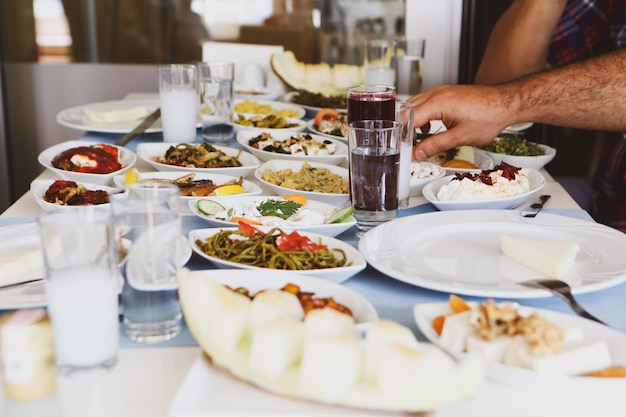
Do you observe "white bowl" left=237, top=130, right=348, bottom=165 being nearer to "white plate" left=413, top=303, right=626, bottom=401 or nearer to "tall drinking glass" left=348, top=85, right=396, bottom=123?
"tall drinking glass" left=348, top=85, right=396, bottom=123

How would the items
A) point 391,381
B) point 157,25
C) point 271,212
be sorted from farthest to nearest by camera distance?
point 157,25, point 271,212, point 391,381

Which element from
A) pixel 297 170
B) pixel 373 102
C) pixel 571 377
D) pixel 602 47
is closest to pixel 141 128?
pixel 297 170

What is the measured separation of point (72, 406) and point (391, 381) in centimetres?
35

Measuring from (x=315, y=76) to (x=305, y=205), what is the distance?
1.64 m

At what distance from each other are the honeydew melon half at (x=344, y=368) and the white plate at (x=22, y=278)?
340 mm

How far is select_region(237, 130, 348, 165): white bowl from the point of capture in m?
1.99

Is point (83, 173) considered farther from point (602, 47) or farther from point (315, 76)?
point (602, 47)

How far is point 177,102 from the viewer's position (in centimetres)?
223

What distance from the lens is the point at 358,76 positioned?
3.15 m

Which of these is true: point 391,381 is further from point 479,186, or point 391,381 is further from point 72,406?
point 479,186

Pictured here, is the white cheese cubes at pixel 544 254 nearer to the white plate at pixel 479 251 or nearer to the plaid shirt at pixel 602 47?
the white plate at pixel 479 251

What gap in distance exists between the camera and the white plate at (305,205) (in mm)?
1375

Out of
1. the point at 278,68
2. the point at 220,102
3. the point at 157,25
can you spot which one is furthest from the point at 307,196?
the point at 157,25

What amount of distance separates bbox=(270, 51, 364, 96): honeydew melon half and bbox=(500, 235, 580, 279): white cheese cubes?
1865 millimetres
